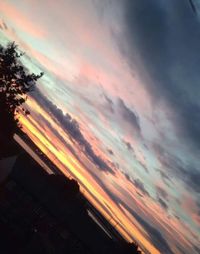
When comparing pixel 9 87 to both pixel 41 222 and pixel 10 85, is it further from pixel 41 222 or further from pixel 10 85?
pixel 41 222

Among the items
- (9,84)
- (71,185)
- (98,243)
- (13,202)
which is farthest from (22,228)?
(71,185)

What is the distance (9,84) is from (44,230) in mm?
22321

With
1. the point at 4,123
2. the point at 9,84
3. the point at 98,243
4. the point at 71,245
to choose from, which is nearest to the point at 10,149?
the point at 4,123

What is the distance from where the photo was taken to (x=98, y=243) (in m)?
62.6

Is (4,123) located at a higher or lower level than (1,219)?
higher

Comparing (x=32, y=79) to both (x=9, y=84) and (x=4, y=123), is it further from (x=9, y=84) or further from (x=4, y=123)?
(x=4, y=123)

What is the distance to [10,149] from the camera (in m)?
39.1

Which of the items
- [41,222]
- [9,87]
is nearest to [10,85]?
[9,87]

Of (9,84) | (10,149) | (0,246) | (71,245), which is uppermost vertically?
(9,84)

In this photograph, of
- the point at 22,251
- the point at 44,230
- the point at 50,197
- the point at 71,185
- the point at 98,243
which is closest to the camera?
the point at 22,251

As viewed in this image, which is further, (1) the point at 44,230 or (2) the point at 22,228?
(1) the point at 44,230

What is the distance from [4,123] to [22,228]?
44.1 feet

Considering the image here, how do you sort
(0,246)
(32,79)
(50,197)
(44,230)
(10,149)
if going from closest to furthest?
1. (0,246)
2. (32,79)
3. (10,149)
4. (44,230)
5. (50,197)

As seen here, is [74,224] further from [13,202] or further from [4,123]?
[4,123]
